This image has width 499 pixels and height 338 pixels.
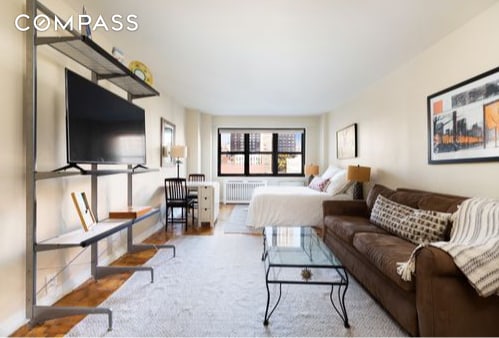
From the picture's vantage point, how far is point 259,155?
23.0 feet

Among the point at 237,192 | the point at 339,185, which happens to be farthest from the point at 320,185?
the point at 237,192

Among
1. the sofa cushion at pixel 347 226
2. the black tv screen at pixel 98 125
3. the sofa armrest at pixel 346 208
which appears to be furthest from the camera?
the sofa armrest at pixel 346 208

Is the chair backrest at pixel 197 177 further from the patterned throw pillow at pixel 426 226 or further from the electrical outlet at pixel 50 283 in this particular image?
the patterned throw pillow at pixel 426 226

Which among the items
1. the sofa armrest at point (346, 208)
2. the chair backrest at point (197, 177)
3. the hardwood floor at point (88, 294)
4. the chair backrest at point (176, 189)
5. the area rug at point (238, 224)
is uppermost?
the chair backrest at point (197, 177)

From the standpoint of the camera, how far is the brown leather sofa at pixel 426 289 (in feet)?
4.65

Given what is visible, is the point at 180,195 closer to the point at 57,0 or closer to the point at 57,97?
the point at 57,97

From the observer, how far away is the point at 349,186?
4.21m

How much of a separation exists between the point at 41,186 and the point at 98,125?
61 cm

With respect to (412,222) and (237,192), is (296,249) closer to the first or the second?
(412,222)

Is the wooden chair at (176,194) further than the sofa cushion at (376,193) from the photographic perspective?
Yes

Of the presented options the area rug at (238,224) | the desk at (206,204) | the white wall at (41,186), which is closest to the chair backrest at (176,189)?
the desk at (206,204)

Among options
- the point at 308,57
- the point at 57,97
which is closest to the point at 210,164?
the point at 308,57

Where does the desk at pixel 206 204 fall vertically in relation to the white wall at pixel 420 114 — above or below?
below

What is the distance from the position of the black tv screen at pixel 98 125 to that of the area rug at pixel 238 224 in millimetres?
2020
